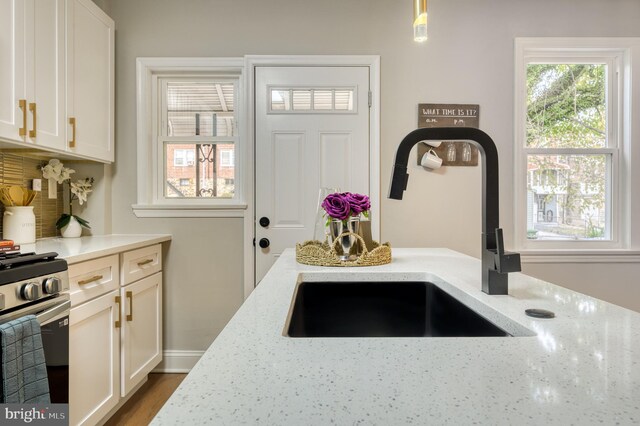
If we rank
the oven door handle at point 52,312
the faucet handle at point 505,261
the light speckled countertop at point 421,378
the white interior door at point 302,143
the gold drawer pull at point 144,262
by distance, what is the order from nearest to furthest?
1. the light speckled countertop at point 421,378
2. the faucet handle at point 505,261
3. the oven door handle at point 52,312
4. the gold drawer pull at point 144,262
5. the white interior door at point 302,143

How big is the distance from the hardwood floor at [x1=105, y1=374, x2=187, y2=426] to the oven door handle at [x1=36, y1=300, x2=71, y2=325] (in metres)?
0.89

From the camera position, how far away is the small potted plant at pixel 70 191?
2217mm

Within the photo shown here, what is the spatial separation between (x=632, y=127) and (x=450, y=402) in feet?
10.2

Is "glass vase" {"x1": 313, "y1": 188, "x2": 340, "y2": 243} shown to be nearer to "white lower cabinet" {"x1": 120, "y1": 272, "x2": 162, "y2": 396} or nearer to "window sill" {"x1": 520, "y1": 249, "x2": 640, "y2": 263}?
"white lower cabinet" {"x1": 120, "y1": 272, "x2": 162, "y2": 396}

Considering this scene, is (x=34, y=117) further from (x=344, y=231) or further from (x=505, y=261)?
(x=505, y=261)

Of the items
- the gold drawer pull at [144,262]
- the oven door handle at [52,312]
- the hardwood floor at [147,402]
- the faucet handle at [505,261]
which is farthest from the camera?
the gold drawer pull at [144,262]

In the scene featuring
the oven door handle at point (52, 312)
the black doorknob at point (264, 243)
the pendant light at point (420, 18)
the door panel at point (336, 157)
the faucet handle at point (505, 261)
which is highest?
the pendant light at point (420, 18)

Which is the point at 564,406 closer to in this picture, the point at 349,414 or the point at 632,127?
the point at 349,414

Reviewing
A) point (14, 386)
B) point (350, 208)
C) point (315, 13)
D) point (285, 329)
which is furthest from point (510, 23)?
point (14, 386)

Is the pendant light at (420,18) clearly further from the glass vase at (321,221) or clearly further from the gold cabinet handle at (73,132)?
the gold cabinet handle at (73,132)

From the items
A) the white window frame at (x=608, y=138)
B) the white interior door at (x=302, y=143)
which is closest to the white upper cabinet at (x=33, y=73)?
the white interior door at (x=302, y=143)

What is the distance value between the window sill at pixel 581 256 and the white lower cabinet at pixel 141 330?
8.33ft

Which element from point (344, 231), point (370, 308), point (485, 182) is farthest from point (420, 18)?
point (370, 308)

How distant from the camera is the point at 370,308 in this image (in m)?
1.08
